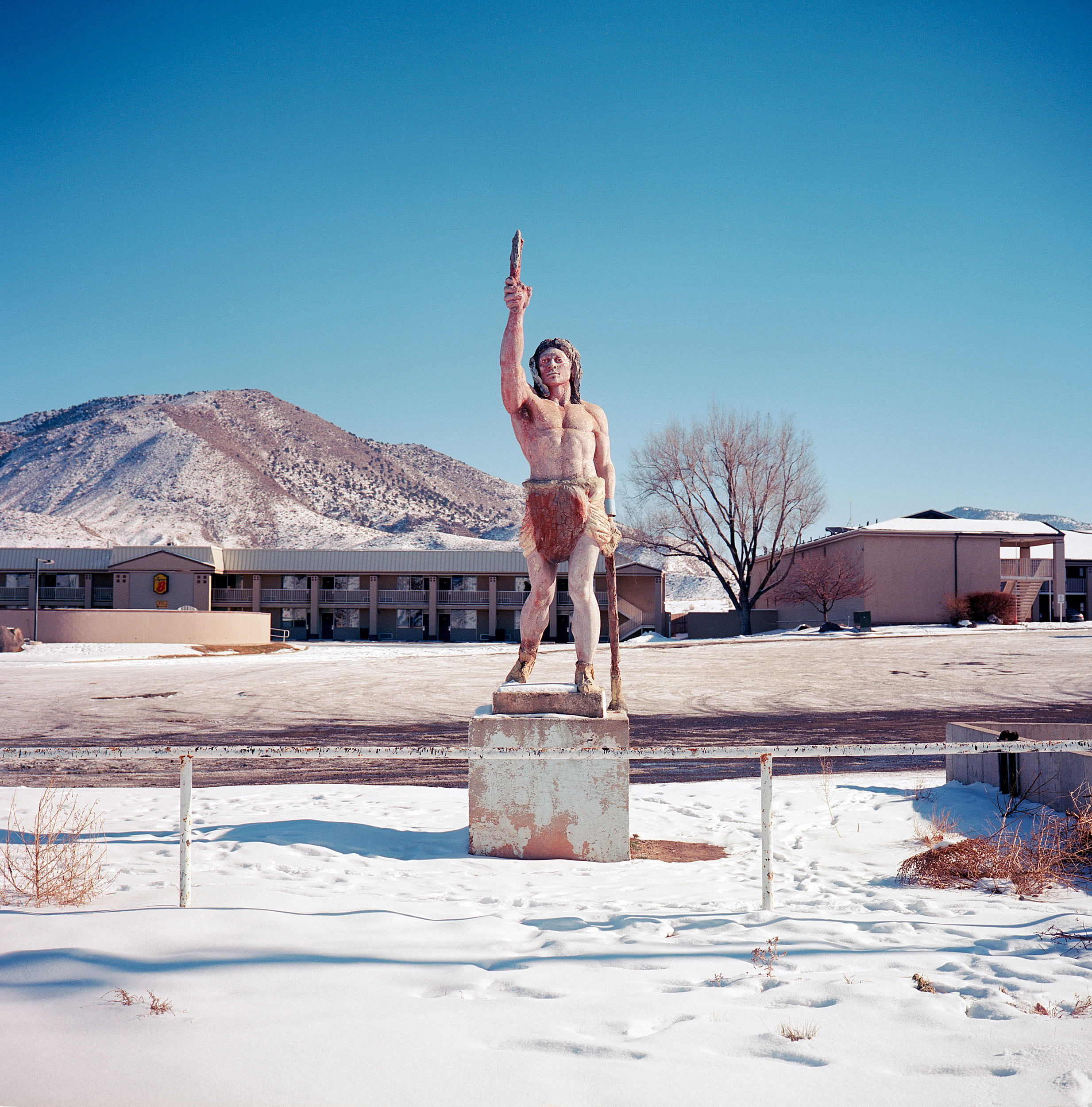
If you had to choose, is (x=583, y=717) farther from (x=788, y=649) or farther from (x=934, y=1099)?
(x=788, y=649)

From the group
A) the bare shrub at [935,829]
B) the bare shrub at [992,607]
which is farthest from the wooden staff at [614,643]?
the bare shrub at [992,607]

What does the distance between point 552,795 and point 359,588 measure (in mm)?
44616

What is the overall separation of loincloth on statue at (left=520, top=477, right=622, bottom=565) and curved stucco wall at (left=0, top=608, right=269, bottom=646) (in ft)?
103

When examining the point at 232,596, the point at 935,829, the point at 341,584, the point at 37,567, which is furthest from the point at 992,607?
the point at 37,567

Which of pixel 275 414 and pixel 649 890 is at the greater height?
pixel 275 414

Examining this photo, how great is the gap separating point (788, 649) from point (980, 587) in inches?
652

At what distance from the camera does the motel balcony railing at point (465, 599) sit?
156ft

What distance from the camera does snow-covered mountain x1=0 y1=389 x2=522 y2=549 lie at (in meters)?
130

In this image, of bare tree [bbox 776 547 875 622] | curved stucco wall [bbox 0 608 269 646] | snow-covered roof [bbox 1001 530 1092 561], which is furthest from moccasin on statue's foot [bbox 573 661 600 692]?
snow-covered roof [bbox 1001 530 1092 561]

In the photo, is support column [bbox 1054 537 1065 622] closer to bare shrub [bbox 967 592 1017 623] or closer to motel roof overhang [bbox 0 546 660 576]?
bare shrub [bbox 967 592 1017 623]

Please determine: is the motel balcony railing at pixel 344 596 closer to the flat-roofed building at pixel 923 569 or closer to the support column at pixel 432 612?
the support column at pixel 432 612

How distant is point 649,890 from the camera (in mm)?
4578

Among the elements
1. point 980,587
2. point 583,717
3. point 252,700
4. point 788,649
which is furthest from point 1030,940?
point 980,587

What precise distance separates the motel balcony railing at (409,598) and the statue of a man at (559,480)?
4255cm
